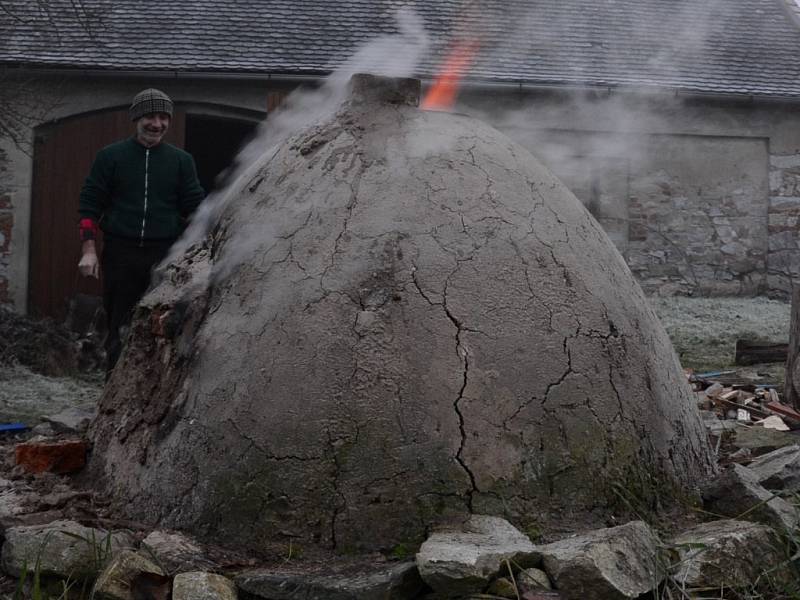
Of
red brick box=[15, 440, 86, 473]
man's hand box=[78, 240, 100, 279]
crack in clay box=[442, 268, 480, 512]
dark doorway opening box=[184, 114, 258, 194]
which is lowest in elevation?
red brick box=[15, 440, 86, 473]

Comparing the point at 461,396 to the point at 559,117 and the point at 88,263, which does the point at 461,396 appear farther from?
the point at 559,117

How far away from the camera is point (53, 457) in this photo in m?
3.42

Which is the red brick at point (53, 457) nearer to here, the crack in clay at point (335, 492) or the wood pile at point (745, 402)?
the crack in clay at point (335, 492)

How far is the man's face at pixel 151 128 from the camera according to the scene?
4.87 meters

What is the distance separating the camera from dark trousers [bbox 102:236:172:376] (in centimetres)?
497

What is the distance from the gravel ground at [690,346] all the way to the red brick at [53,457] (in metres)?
2.37

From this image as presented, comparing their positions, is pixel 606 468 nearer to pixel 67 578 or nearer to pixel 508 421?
pixel 508 421

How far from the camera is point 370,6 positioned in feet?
41.4

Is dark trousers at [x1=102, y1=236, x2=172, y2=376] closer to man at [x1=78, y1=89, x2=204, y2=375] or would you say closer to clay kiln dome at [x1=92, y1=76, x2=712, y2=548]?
man at [x1=78, y1=89, x2=204, y2=375]

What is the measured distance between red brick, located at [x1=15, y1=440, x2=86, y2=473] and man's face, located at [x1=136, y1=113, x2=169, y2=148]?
1.94 meters

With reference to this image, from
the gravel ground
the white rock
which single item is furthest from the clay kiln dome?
the gravel ground

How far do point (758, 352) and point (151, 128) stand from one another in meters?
5.29

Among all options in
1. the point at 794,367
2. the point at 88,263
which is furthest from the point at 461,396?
the point at 794,367

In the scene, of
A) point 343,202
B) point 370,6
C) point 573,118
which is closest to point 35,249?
point 370,6
